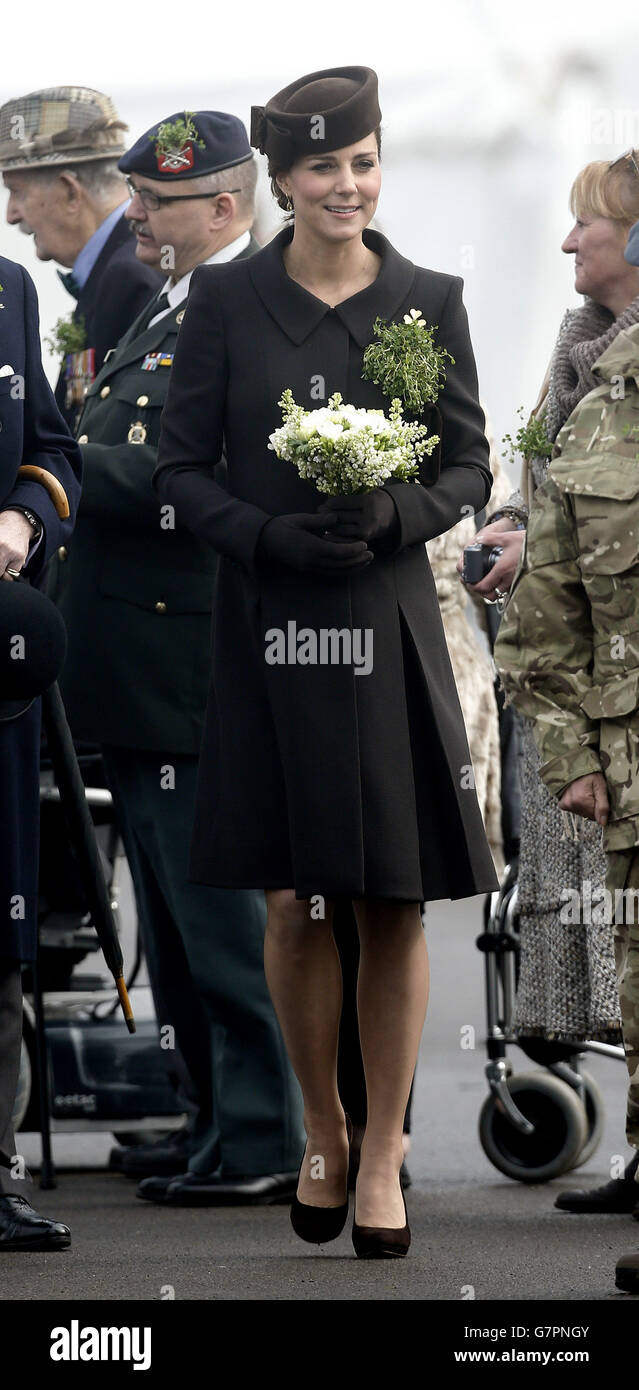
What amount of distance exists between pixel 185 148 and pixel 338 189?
4.20 feet

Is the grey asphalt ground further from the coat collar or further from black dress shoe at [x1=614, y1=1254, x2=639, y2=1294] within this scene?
the coat collar

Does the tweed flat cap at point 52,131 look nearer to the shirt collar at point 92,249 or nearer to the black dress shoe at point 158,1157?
the shirt collar at point 92,249

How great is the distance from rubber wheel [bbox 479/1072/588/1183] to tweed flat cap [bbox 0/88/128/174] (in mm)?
2730

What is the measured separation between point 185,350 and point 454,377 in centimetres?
50

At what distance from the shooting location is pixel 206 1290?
3.64 meters

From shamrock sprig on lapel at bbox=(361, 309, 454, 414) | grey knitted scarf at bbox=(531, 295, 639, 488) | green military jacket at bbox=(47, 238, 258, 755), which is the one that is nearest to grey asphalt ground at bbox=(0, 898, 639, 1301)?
green military jacket at bbox=(47, 238, 258, 755)

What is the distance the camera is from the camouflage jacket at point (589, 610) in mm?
3781

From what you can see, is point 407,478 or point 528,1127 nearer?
point 407,478

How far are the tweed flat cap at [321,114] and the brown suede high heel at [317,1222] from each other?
1.89 m

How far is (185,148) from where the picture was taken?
541cm

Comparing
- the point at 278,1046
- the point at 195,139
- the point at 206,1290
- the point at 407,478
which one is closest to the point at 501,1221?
the point at 278,1046

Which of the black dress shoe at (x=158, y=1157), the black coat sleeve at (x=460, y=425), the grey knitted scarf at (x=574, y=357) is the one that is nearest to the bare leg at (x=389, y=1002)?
the black coat sleeve at (x=460, y=425)

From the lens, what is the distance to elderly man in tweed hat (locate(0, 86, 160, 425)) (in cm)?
625
